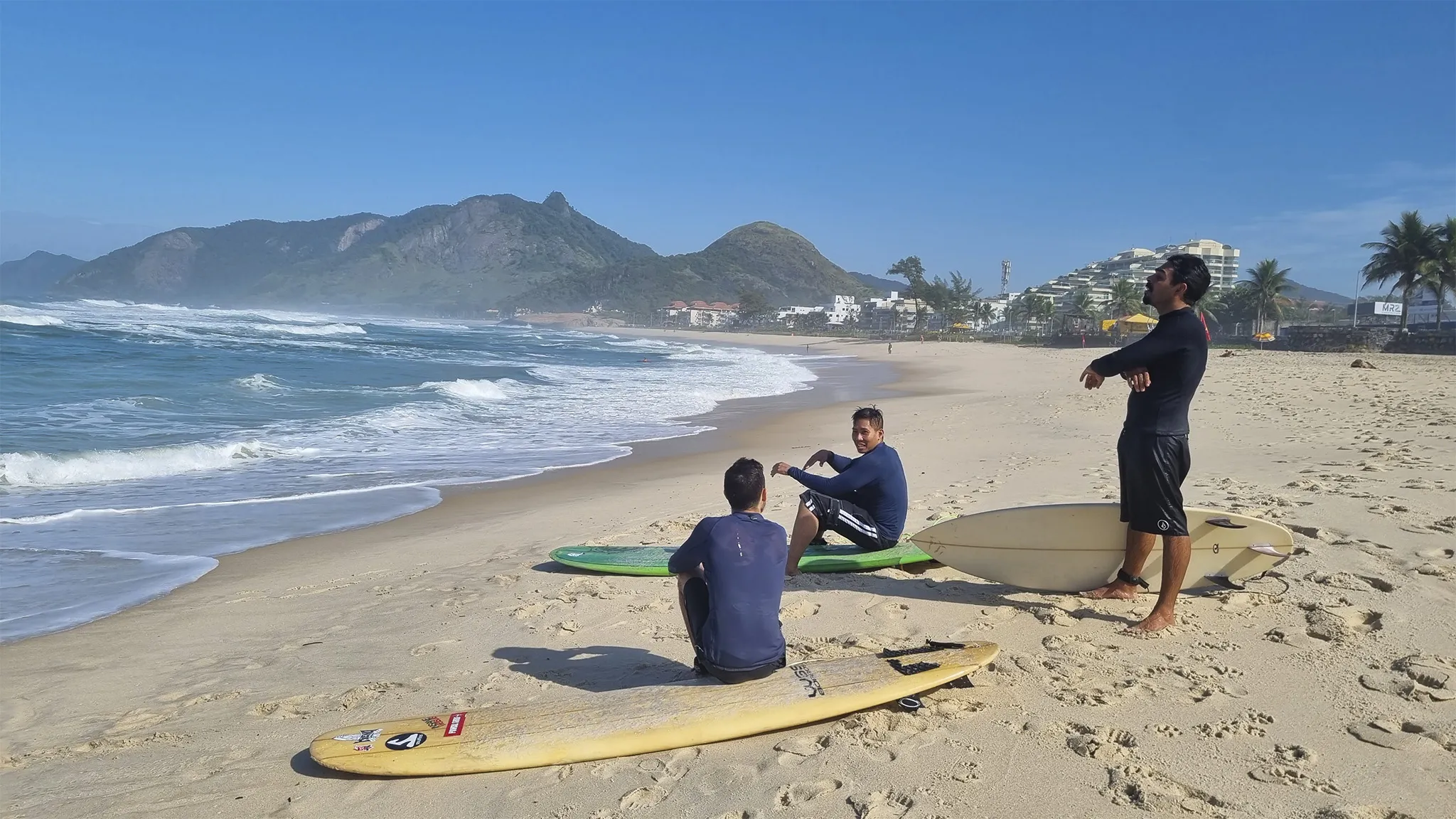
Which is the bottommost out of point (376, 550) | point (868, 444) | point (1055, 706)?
point (376, 550)

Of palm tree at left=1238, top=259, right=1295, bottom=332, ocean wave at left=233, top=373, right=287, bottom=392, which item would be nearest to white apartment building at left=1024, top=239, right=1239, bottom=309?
palm tree at left=1238, top=259, right=1295, bottom=332

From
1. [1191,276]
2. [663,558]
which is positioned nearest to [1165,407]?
[1191,276]

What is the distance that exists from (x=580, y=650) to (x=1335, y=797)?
10.0 feet

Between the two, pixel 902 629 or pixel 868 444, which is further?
pixel 868 444

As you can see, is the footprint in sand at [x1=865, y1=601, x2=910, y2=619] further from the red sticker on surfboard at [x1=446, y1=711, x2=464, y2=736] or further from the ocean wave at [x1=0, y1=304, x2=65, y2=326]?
the ocean wave at [x1=0, y1=304, x2=65, y2=326]

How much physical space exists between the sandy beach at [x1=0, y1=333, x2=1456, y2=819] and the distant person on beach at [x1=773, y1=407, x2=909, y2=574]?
0.28 meters

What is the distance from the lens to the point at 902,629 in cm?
428

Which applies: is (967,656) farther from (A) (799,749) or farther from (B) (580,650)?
(B) (580,650)

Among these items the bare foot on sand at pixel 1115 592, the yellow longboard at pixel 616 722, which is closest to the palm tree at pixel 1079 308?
the bare foot on sand at pixel 1115 592

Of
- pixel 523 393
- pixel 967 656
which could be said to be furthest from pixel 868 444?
pixel 523 393

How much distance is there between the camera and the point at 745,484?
3.41 metres

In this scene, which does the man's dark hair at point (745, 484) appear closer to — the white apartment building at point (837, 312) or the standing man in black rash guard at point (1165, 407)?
the standing man in black rash guard at point (1165, 407)

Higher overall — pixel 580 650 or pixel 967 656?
pixel 967 656

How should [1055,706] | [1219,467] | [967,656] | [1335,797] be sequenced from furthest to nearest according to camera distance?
1. [1219,467]
2. [967,656]
3. [1055,706]
4. [1335,797]
